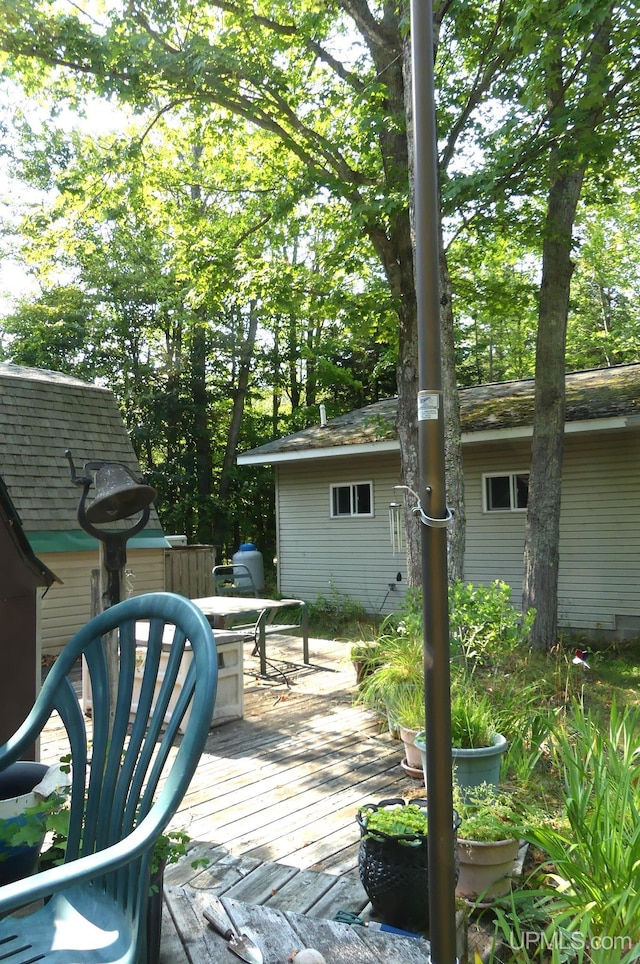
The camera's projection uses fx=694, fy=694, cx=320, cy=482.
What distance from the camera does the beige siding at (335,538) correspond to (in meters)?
11.5

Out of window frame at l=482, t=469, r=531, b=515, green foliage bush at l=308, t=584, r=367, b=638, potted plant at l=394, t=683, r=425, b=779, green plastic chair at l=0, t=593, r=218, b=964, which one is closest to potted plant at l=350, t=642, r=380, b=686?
potted plant at l=394, t=683, r=425, b=779

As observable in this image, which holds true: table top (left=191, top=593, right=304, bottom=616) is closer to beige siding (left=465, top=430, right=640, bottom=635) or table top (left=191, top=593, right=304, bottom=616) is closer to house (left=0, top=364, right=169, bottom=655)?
house (left=0, top=364, right=169, bottom=655)

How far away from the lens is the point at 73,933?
134 centimetres

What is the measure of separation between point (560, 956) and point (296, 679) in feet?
16.6

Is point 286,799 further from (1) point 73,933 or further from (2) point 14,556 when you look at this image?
(1) point 73,933

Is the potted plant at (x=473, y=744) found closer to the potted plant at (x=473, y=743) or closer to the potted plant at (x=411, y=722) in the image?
the potted plant at (x=473, y=743)

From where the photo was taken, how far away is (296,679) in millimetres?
6977

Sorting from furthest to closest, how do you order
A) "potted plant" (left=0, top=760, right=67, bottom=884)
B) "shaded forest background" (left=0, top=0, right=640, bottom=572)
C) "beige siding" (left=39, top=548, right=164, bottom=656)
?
"beige siding" (left=39, top=548, right=164, bottom=656) < "shaded forest background" (left=0, top=0, right=640, bottom=572) < "potted plant" (left=0, top=760, right=67, bottom=884)

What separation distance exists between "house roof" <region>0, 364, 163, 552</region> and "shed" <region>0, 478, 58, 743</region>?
5.31 meters

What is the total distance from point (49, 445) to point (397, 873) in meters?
7.03

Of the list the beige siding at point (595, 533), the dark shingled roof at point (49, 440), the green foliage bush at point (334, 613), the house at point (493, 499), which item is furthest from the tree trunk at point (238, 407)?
the beige siding at point (595, 533)

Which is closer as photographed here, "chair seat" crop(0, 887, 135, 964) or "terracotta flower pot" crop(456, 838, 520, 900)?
"chair seat" crop(0, 887, 135, 964)

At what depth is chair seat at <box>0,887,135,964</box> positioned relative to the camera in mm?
1259

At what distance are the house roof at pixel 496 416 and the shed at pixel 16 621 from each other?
251 inches
